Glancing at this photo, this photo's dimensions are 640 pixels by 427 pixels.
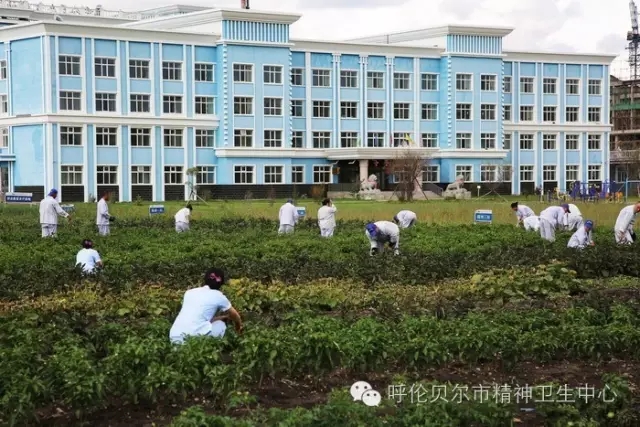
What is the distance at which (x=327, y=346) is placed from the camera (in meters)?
11.8

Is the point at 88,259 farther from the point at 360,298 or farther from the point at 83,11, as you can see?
the point at 83,11

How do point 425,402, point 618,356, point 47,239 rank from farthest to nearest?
point 47,239 → point 618,356 → point 425,402

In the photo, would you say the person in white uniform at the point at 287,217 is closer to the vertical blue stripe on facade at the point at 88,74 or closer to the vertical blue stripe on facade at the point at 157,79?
the vertical blue stripe on facade at the point at 88,74

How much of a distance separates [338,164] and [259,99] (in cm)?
816

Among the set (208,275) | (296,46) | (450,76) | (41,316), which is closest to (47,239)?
(41,316)

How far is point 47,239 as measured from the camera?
27.4m

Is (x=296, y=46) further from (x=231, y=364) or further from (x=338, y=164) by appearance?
(x=231, y=364)

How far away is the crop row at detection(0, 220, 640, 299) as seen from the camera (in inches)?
771

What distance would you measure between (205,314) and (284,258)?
965 cm

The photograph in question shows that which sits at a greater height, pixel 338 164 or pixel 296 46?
pixel 296 46

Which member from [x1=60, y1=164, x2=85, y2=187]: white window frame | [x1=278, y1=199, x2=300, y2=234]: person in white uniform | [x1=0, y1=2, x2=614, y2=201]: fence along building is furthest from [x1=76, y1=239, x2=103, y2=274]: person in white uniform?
[x1=60, y1=164, x2=85, y2=187]: white window frame

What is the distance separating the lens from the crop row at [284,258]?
64.2ft

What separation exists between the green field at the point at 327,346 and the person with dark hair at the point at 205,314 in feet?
0.75

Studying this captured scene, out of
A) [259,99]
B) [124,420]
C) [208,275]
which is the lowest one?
[124,420]
